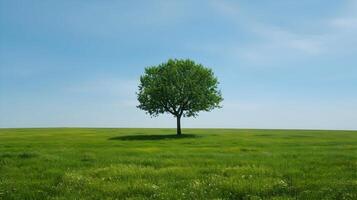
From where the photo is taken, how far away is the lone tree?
267 feet

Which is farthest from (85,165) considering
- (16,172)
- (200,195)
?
(200,195)

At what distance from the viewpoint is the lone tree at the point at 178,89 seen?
8138cm

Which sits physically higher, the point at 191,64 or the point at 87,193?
the point at 191,64

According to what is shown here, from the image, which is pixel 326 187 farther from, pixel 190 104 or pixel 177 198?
pixel 190 104

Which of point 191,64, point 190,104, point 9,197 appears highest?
point 191,64

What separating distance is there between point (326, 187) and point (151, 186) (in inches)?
243

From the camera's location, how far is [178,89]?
81688 mm

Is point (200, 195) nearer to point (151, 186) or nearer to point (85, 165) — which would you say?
point (151, 186)

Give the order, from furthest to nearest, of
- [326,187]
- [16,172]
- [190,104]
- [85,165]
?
[190,104], [85,165], [16,172], [326,187]

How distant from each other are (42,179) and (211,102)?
66385 millimetres

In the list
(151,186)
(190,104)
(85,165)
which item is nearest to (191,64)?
(190,104)

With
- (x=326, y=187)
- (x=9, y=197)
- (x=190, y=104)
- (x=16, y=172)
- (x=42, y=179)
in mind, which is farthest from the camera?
(x=190, y=104)

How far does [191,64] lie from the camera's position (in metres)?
85.0

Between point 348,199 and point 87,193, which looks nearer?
point 348,199
